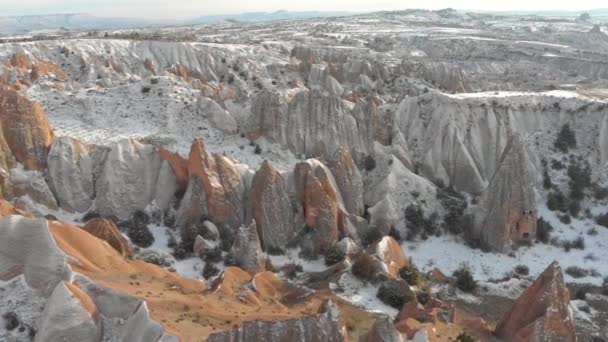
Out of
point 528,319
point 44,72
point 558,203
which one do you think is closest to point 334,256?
point 528,319

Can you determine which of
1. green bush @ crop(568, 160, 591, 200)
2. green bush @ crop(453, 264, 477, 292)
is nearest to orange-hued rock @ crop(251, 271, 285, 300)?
green bush @ crop(453, 264, 477, 292)

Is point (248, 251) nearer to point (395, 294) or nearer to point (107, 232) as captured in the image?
point (107, 232)

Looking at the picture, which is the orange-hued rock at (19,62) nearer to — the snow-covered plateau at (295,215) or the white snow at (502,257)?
the snow-covered plateau at (295,215)

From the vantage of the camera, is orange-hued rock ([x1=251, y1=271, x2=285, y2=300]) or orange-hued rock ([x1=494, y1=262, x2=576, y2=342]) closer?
orange-hued rock ([x1=494, y1=262, x2=576, y2=342])

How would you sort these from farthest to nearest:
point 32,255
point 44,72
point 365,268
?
point 44,72, point 365,268, point 32,255

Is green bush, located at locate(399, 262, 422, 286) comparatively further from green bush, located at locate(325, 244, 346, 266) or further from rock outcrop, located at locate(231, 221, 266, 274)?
rock outcrop, located at locate(231, 221, 266, 274)

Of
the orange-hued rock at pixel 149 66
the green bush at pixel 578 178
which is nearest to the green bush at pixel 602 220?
the green bush at pixel 578 178
